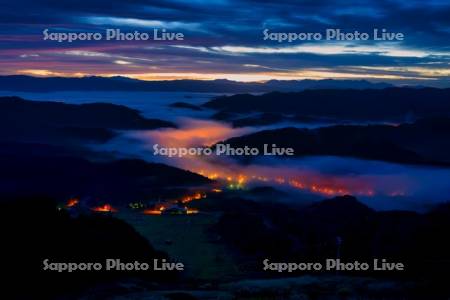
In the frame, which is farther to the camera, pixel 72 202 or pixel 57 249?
pixel 72 202

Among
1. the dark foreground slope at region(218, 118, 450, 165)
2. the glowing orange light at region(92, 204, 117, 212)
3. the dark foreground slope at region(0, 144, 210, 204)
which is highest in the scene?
the dark foreground slope at region(218, 118, 450, 165)

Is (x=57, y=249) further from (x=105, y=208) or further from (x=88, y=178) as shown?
(x=88, y=178)

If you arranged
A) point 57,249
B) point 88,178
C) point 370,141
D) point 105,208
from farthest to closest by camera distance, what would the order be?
point 370,141
point 88,178
point 105,208
point 57,249

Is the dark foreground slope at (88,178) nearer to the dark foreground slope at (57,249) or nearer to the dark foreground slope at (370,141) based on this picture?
the dark foreground slope at (370,141)

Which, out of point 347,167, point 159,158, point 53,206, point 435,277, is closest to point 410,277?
point 435,277

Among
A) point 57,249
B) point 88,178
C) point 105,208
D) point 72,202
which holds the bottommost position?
point 105,208

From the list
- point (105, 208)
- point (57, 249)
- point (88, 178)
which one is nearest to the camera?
point (57, 249)

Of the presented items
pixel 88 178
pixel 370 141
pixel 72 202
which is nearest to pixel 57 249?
pixel 72 202

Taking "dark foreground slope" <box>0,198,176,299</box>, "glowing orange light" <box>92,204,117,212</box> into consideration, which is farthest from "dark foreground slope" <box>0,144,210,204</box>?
"dark foreground slope" <box>0,198,176,299</box>

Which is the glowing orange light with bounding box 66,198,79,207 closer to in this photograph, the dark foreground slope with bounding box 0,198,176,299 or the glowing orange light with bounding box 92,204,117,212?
the glowing orange light with bounding box 92,204,117,212

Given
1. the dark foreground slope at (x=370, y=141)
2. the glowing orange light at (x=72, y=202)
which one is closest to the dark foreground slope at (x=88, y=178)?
the glowing orange light at (x=72, y=202)

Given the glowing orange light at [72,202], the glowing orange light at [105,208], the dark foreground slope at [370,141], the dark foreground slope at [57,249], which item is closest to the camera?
the dark foreground slope at [57,249]

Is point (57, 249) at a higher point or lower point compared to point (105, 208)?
higher
